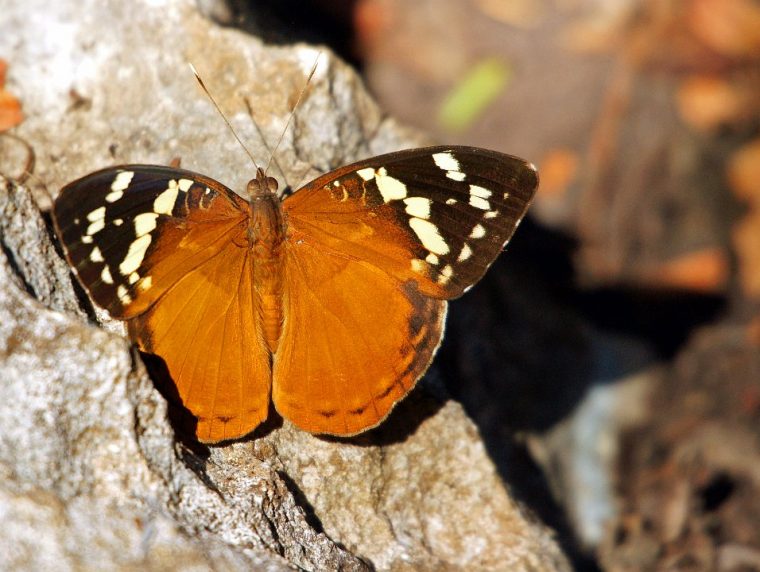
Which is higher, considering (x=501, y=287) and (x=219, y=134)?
(x=219, y=134)

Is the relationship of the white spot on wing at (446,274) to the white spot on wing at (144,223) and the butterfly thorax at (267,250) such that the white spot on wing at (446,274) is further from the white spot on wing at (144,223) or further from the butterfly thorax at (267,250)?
the white spot on wing at (144,223)

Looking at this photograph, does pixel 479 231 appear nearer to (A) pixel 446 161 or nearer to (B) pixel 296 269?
(A) pixel 446 161

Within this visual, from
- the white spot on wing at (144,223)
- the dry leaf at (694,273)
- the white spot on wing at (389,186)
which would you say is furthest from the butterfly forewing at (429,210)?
the dry leaf at (694,273)

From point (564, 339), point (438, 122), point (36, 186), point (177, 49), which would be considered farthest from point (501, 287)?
point (36, 186)

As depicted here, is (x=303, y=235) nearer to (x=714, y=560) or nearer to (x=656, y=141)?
(x=714, y=560)

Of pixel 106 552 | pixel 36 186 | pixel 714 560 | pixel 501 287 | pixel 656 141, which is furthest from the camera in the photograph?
pixel 656 141

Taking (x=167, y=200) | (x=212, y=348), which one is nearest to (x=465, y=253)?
(x=212, y=348)
